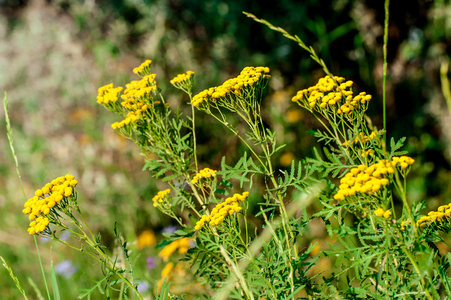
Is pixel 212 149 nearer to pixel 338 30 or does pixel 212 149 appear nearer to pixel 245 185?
pixel 245 185

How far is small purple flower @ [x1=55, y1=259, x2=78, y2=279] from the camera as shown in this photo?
3.35 metres

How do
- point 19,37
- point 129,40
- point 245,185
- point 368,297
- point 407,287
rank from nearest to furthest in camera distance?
point 407,287
point 368,297
point 245,185
point 129,40
point 19,37

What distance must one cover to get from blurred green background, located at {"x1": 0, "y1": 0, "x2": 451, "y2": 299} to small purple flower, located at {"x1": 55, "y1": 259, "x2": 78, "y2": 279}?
0.42 ft

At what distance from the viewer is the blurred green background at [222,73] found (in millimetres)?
3889

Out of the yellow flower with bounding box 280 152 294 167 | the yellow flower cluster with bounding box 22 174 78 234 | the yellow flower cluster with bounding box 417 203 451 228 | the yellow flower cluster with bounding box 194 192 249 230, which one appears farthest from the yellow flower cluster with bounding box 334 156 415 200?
the yellow flower with bounding box 280 152 294 167

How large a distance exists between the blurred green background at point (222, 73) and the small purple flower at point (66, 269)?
0.42ft

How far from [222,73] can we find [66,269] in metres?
2.15

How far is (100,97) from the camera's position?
5.77 feet

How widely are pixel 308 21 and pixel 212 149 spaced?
1425mm

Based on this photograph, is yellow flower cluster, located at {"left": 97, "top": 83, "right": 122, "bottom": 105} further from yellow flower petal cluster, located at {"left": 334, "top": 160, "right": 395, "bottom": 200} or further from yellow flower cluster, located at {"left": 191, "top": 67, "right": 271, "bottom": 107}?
yellow flower petal cluster, located at {"left": 334, "top": 160, "right": 395, "bottom": 200}

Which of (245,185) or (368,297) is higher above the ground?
(368,297)

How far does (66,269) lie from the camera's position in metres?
3.43

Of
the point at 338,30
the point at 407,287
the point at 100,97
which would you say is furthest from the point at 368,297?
the point at 338,30

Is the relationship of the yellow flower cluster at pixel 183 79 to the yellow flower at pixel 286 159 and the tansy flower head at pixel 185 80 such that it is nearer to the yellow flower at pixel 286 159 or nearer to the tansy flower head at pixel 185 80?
the tansy flower head at pixel 185 80
